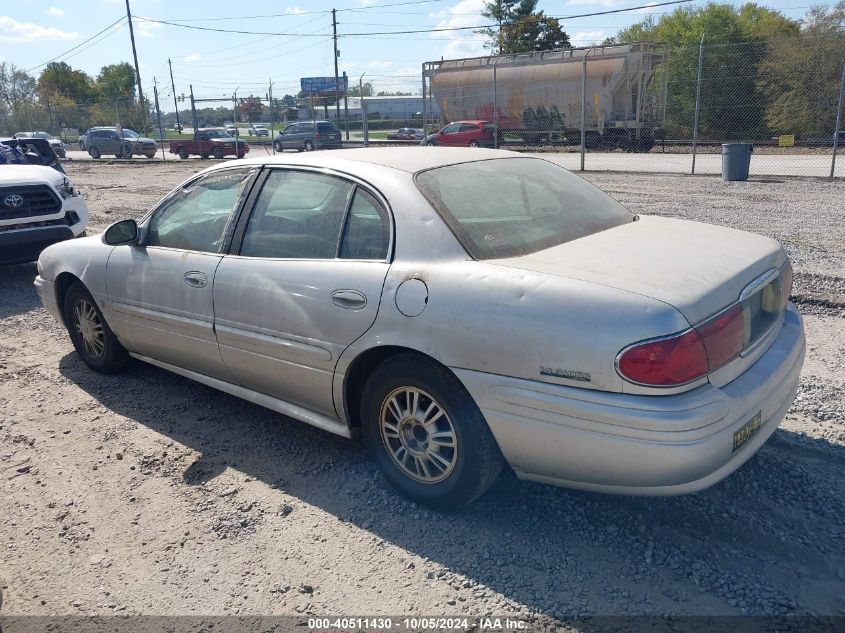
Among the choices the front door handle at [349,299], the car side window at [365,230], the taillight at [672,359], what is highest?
the car side window at [365,230]

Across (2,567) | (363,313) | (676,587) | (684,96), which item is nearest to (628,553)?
(676,587)

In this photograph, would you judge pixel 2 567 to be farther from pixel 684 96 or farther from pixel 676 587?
pixel 684 96

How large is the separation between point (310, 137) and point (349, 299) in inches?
1243

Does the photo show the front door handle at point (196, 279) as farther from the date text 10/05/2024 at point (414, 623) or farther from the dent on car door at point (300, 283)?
the date text 10/05/2024 at point (414, 623)

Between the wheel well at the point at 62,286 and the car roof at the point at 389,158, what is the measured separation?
72.6 inches

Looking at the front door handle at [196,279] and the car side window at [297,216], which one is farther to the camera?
the front door handle at [196,279]

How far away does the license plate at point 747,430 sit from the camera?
2736 millimetres

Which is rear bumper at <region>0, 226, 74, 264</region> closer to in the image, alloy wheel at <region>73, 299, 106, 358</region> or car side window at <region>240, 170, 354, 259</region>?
alloy wheel at <region>73, 299, 106, 358</region>

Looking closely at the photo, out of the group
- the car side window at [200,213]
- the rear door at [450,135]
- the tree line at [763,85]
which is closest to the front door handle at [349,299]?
the car side window at [200,213]

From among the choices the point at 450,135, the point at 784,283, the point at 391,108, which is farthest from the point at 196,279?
the point at 391,108

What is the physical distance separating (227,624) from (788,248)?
298 inches

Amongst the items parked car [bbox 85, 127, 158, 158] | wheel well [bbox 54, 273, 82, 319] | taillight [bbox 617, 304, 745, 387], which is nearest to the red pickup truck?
parked car [bbox 85, 127, 158, 158]

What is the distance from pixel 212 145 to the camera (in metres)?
32.8

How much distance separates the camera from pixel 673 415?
254 centimetres
